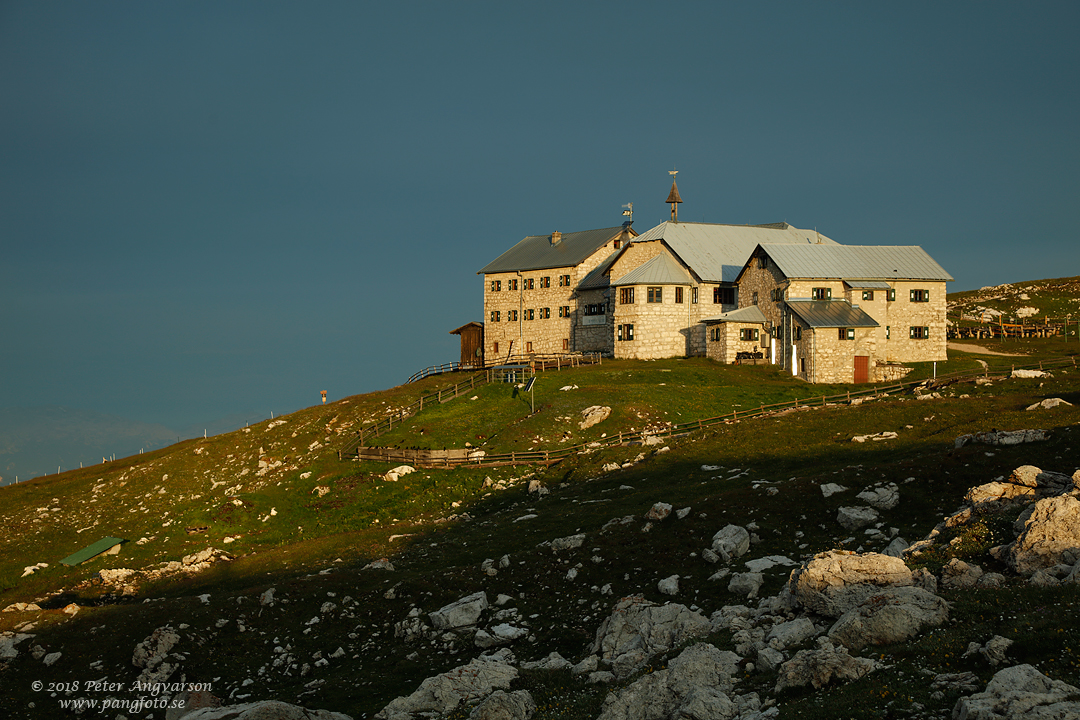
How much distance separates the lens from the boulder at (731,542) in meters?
26.9

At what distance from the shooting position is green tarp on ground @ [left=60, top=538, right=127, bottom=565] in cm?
4162

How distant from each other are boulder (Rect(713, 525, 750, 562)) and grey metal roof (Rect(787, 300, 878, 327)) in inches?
1713

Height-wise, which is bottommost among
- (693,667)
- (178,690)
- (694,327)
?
(178,690)

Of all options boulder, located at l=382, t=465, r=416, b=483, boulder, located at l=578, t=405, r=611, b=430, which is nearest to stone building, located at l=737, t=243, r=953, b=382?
boulder, located at l=578, t=405, r=611, b=430

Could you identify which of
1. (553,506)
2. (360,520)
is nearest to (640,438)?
→ (553,506)

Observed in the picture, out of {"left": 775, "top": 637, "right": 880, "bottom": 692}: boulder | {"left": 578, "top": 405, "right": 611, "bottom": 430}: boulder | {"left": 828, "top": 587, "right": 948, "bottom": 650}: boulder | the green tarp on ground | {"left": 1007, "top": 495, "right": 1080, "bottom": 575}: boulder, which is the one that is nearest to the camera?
{"left": 775, "top": 637, "right": 880, "bottom": 692}: boulder

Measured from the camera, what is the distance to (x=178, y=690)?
24391mm

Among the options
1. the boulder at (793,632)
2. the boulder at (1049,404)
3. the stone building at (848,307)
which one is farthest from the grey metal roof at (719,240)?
the boulder at (793,632)

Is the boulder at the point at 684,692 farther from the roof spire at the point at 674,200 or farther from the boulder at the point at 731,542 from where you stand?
the roof spire at the point at 674,200

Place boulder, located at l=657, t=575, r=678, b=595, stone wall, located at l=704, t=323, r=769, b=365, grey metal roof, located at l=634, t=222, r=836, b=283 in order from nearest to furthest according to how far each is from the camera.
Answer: boulder, located at l=657, t=575, r=678, b=595
stone wall, located at l=704, t=323, r=769, b=365
grey metal roof, located at l=634, t=222, r=836, b=283

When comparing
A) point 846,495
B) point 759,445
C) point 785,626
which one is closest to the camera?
point 785,626

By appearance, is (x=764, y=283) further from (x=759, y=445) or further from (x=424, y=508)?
(x=424, y=508)

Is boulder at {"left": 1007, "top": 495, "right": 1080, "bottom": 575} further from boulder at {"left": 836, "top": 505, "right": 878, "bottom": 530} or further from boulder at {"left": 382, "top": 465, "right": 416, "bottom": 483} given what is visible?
boulder at {"left": 382, "top": 465, "right": 416, "bottom": 483}

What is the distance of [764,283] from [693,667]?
63.3 meters
